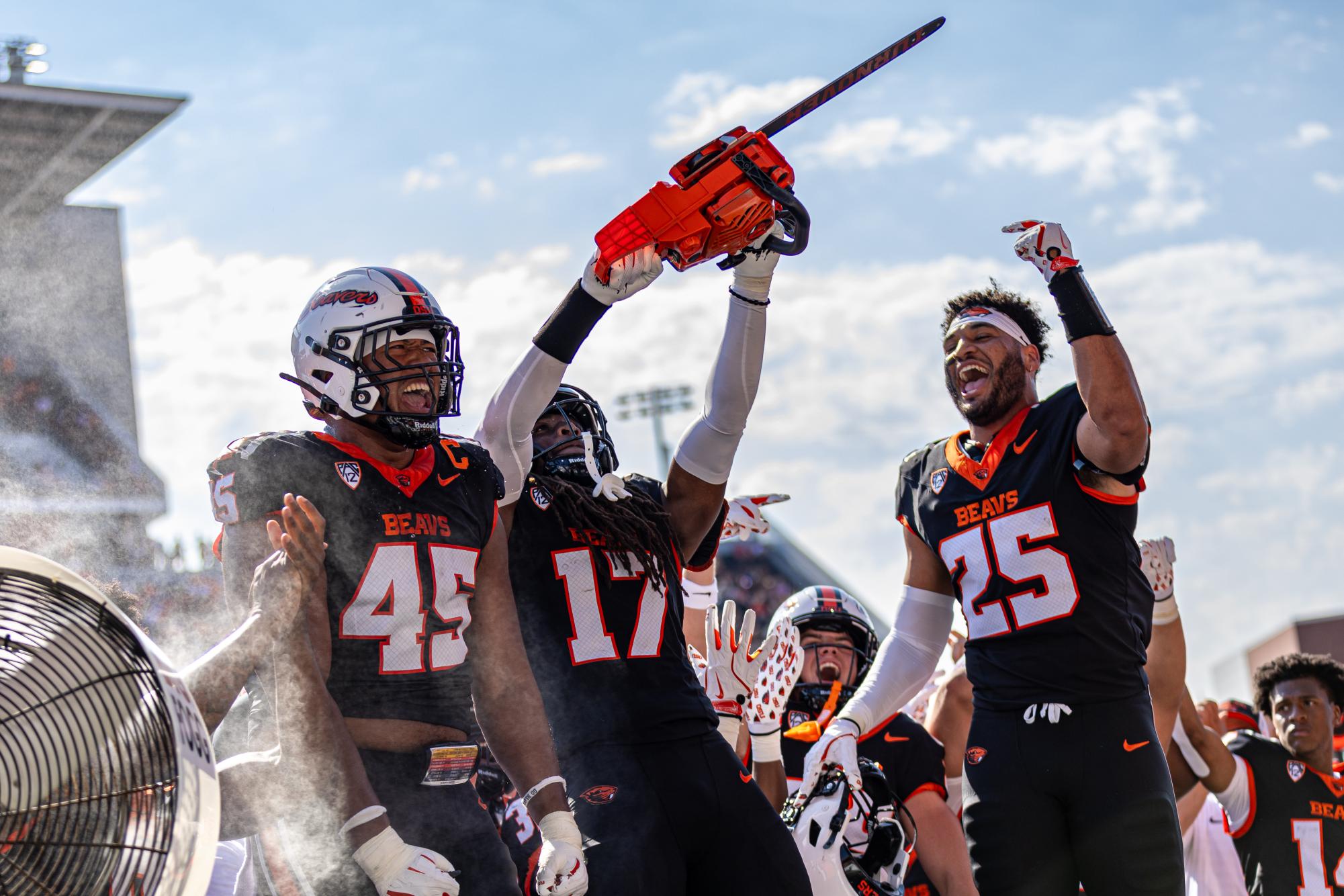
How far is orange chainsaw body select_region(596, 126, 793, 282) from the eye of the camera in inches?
151

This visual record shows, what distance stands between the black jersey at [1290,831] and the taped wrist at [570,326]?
445 centimetres

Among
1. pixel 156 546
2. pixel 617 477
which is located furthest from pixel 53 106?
pixel 617 477

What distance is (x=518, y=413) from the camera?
12.7 ft

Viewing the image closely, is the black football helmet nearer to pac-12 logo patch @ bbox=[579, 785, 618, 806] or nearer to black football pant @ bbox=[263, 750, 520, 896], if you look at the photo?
pac-12 logo patch @ bbox=[579, 785, 618, 806]

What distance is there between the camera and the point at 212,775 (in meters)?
2.30

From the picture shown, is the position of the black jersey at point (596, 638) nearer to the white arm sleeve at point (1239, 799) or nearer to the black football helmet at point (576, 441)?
the black football helmet at point (576, 441)

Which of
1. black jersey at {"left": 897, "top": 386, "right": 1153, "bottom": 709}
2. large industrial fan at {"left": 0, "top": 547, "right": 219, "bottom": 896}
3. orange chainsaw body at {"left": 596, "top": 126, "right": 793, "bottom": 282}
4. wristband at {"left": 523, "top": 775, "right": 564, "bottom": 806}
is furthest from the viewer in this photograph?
black jersey at {"left": 897, "top": 386, "right": 1153, "bottom": 709}

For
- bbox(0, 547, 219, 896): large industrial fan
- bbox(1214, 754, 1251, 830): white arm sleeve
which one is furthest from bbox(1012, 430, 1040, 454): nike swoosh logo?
bbox(1214, 754, 1251, 830): white arm sleeve

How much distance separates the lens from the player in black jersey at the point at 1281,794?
254 inches

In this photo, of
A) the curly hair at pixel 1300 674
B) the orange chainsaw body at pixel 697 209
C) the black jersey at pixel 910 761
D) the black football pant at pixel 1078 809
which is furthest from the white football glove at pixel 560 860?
the curly hair at pixel 1300 674

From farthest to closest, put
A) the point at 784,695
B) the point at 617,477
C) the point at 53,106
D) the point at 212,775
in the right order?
→ the point at 53,106, the point at 784,695, the point at 617,477, the point at 212,775

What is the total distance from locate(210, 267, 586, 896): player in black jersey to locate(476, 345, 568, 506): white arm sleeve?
5.5 inches

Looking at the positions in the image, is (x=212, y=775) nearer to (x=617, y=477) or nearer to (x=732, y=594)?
(x=617, y=477)

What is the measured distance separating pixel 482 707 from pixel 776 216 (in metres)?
1.69
